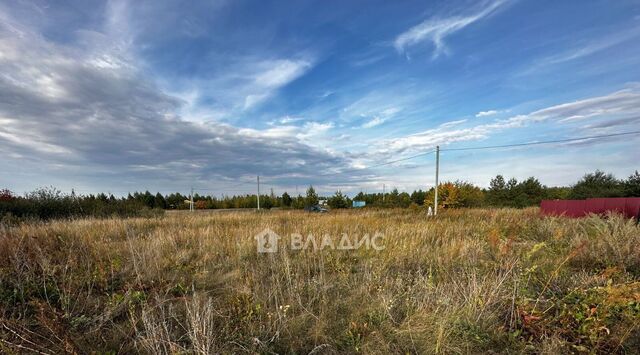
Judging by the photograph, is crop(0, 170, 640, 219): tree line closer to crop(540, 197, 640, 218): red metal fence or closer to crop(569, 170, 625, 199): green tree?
crop(569, 170, 625, 199): green tree

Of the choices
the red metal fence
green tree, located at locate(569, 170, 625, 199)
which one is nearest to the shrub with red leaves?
the red metal fence

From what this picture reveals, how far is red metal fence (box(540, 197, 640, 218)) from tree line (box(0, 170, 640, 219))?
1154 cm

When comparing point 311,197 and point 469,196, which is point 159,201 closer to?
point 311,197

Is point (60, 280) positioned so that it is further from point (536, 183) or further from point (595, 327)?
point (536, 183)

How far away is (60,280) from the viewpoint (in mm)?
3951

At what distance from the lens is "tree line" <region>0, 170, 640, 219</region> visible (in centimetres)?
1572

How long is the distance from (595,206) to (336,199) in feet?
92.0

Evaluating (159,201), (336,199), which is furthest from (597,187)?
(159,201)

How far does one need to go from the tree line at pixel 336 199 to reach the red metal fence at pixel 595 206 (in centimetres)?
1154

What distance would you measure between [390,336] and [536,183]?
127 feet

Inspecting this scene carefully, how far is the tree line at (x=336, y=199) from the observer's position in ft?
51.6

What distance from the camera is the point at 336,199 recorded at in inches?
1547

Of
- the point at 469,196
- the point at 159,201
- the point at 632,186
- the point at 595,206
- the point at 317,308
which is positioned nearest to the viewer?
the point at 317,308

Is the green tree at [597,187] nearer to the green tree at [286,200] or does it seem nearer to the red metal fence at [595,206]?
the red metal fence at [595,206]
